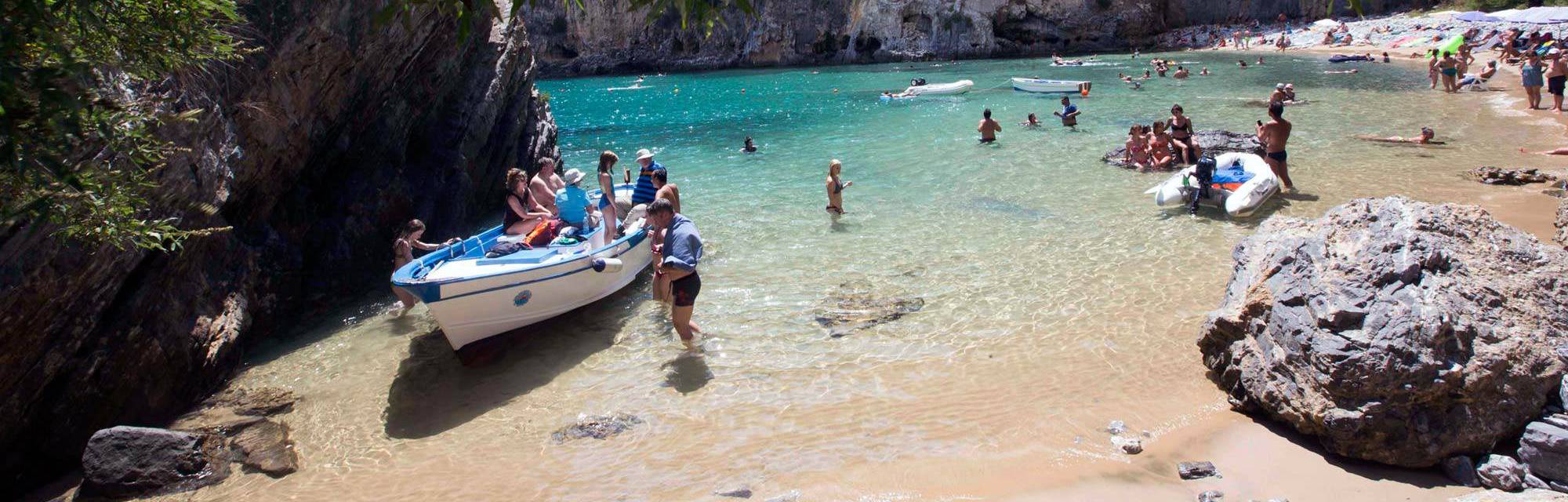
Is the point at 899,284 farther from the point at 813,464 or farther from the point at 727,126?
the point at 727,126

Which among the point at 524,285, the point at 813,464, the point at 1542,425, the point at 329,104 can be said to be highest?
the point at 329,104

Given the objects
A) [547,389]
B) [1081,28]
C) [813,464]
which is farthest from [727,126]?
[1081,28]

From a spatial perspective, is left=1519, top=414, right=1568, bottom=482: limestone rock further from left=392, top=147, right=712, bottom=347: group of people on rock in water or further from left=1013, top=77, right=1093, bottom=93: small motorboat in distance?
left=1013, top=77, right=1093, bottom=93: small motorboat in distance

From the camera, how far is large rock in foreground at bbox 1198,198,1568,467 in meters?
4.68

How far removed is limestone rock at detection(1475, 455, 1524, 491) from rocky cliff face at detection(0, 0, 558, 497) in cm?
537

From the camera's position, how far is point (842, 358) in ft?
23.7

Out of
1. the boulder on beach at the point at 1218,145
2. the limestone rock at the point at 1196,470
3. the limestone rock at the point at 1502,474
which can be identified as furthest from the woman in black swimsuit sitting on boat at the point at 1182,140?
the limestone rock at the point at 1196,470

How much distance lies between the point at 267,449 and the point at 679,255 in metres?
3.35

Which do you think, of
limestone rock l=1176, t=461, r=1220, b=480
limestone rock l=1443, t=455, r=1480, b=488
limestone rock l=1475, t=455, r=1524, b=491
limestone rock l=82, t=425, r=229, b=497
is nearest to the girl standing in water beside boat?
limestone rock l=82, t=425, r=229, b=497

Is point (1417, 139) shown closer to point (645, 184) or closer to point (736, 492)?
point (645, 184)

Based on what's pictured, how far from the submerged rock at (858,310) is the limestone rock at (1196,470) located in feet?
10.9

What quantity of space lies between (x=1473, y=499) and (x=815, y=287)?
584 cm

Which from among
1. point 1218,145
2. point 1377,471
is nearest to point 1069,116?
point 1218,145

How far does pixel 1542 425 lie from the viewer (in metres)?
4.54
